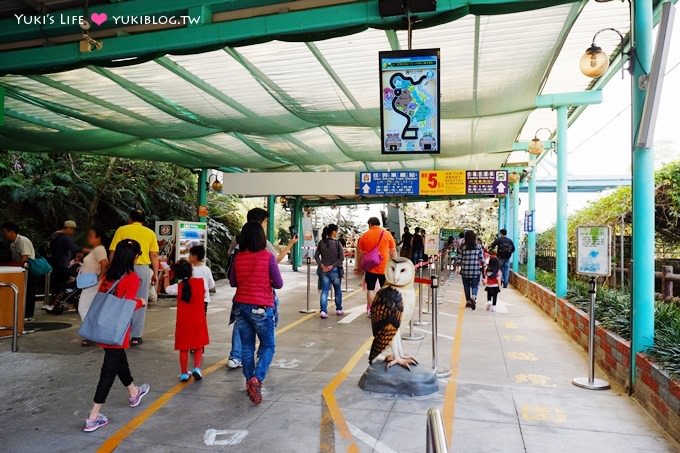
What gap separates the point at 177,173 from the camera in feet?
57.1

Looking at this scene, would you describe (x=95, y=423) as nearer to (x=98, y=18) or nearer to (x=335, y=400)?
(x=335, y=400)

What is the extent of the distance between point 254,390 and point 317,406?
544 mm

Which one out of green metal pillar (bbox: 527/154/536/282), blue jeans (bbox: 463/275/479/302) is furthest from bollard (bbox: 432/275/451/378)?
green metal pillar (bbox: 527/154/536/282)

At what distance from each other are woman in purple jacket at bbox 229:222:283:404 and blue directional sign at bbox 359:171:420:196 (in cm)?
1067

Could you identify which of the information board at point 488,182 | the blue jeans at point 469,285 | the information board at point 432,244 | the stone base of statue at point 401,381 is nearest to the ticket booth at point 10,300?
the stone base of statue at point 401,381

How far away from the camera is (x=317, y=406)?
14.5 feet

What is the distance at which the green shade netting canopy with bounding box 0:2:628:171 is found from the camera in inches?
229

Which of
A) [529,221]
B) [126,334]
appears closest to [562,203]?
[529,221]

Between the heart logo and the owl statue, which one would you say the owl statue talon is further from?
the heart logo

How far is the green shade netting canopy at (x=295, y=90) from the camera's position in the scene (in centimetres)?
583

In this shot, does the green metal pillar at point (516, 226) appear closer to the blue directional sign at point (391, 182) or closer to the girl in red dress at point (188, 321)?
the blue directional sign at point (391, 182)

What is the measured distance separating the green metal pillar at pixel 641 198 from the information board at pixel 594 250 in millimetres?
424

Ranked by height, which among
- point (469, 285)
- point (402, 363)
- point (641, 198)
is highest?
point (641, 198)

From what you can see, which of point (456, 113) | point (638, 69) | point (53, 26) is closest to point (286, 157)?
point (456, 113)
